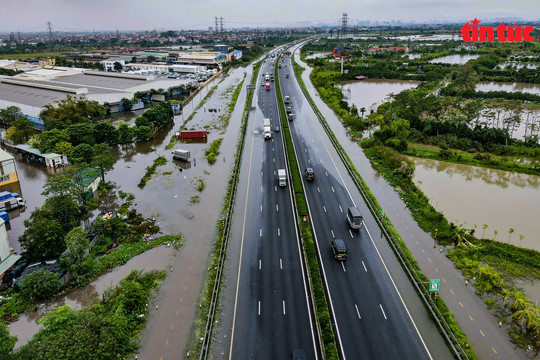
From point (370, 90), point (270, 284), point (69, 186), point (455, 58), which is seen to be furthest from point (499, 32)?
point (69, 186)

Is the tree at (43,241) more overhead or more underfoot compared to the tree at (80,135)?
more underfoot

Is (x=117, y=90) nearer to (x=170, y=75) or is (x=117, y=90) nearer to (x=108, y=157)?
(x=170, y=75)

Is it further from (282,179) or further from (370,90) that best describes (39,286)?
(370,90)

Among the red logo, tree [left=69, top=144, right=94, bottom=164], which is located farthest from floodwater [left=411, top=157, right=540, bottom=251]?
the red logo

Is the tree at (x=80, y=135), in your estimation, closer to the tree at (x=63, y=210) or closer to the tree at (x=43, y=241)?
the tree at (x=63, y=210)

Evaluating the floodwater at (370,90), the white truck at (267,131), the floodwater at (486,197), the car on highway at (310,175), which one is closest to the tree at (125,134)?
the white truck at (267,131)

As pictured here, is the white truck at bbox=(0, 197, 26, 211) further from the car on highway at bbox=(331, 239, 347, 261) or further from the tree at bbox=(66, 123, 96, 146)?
the car on highway at bbox=(331, 239, 347, 261)

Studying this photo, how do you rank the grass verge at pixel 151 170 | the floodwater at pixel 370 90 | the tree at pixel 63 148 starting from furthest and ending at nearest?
1. the floodwater at pixel 370 90
2. the tree at pixel 63 148
3. the grass verge at pixel 151 170
